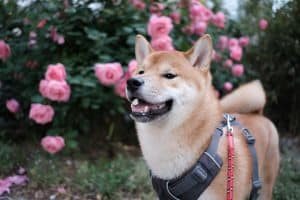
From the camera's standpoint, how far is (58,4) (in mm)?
4883

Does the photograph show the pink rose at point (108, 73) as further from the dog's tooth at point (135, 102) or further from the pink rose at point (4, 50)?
the dog's tooth at point (135, 102)

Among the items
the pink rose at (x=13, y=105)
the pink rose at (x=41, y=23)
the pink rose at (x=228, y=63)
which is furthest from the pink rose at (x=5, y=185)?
the pink rose at (x=228, y=63)

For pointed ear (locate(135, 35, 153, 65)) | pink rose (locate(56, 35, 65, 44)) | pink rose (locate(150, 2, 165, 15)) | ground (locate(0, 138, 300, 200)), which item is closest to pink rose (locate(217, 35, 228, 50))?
pink rose (locate(150, 2, 165, 15))

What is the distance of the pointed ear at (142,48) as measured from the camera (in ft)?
11.0

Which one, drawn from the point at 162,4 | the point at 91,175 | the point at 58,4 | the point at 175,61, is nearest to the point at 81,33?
the point at 58,4

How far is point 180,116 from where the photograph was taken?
2926mm

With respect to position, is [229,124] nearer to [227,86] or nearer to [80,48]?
[80,48]

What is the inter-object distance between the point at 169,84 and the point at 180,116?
0.19 m

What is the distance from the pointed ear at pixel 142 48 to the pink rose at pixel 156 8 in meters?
1.81

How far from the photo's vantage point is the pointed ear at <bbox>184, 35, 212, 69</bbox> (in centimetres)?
309

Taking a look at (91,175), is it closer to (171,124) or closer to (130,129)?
(130,129)

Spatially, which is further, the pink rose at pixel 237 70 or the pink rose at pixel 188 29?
the pink rose at pixel 237 70

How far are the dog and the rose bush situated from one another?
1.41 m

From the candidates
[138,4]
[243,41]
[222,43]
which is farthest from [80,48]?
[243,41]
